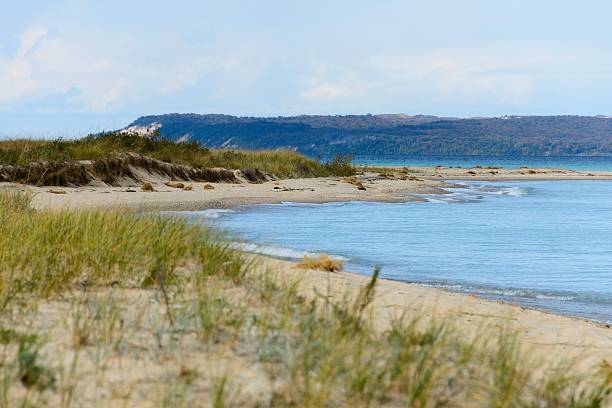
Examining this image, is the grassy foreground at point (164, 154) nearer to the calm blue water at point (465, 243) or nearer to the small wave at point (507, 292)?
the calm blue water at point (465, 243)

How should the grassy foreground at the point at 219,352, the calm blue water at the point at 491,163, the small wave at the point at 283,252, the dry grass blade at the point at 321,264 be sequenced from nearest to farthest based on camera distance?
the grassy foreground at the point at 219,352, the dry grass blade at the point at 321,264, the small wave at the point at 283,252, the calm blue water at the point at 491,163

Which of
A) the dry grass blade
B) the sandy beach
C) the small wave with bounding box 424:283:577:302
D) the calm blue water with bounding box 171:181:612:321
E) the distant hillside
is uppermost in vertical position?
the distant hillside

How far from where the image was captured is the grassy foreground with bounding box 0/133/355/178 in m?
25.7

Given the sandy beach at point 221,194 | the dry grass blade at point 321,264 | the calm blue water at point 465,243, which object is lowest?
the calm blue water at point 465,243

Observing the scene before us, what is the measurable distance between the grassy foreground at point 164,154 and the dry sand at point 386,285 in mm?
2132

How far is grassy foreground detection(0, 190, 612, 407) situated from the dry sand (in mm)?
496

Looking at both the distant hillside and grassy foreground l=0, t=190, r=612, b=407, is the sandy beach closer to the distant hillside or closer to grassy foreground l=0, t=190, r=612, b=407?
grassy foreground l=0, t=190, r=612, b=407

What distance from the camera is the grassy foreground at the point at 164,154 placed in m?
25.7

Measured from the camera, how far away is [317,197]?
27688 millimetres

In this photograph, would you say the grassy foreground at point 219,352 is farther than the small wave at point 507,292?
No

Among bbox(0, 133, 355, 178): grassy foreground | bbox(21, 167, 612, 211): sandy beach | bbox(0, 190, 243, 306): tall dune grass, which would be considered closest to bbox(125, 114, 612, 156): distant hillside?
bbox(0, 133, 355, 178): grassy foreground

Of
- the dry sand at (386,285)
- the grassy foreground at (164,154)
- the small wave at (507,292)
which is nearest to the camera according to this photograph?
the dry sand at (386,285)

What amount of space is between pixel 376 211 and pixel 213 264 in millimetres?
16949

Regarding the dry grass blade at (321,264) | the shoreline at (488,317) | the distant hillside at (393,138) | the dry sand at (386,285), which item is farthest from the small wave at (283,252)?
the distant hillside at (393,138)
